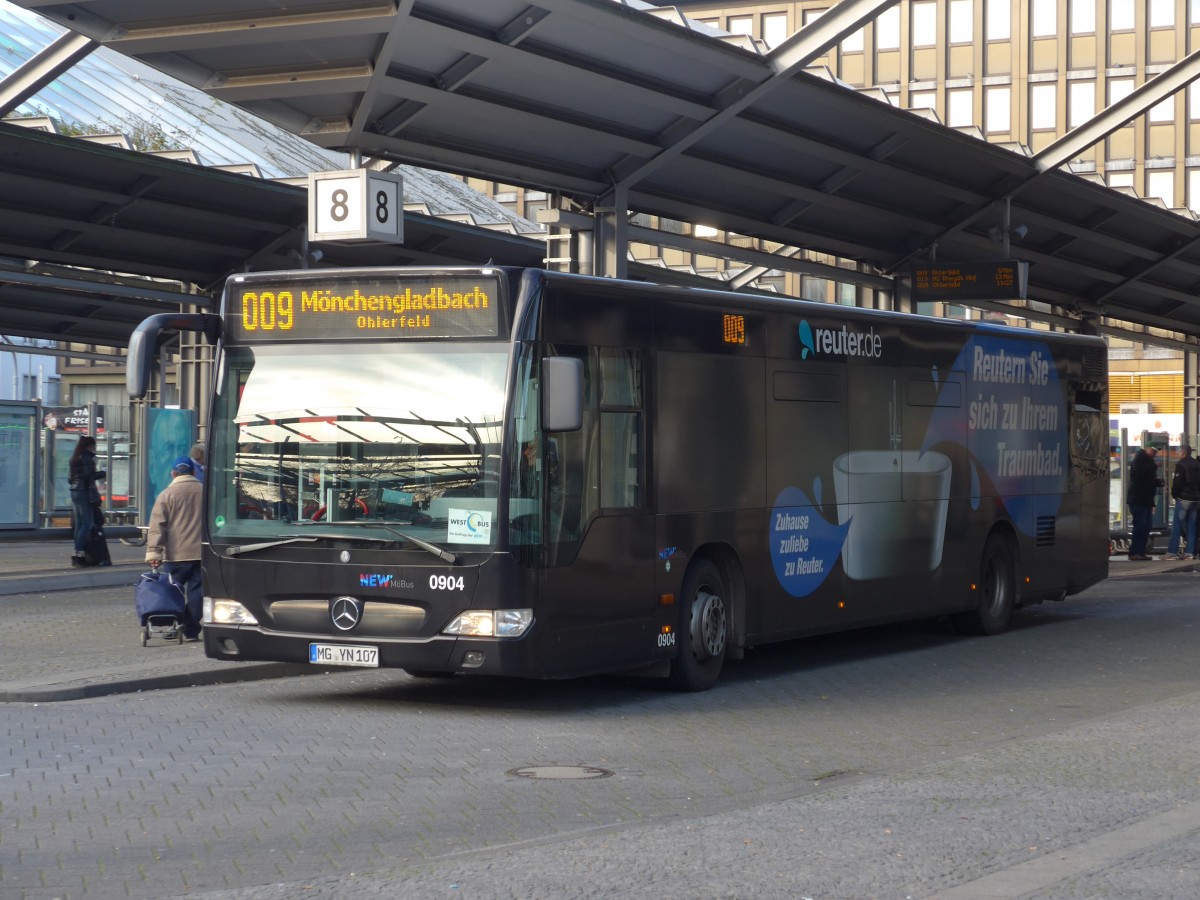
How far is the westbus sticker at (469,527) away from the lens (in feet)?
34.3

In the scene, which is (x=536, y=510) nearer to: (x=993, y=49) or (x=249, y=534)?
(x=249, y=534)

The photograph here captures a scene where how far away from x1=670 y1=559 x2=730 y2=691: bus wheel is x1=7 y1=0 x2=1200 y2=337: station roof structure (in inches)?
215

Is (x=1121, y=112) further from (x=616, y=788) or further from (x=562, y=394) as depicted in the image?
(x=616, y=788)

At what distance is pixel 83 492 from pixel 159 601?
867cm

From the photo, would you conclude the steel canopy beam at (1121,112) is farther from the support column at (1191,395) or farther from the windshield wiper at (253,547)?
the support column at (1191,395)

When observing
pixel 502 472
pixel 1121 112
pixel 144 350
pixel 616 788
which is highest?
pixel 1121 112

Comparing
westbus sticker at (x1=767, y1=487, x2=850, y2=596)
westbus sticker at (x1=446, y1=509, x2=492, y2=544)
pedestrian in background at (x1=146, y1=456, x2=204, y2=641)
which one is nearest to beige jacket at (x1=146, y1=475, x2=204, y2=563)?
pedestrian in background at (x1=146, y1=456, x2=204, y2=641)

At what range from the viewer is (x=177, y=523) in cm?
1396

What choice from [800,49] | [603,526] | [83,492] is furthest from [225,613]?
[83,492]

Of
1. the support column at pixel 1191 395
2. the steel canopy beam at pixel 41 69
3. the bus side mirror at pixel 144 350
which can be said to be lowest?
the bus side mirror at pixel 144 350

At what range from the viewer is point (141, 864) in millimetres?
6695

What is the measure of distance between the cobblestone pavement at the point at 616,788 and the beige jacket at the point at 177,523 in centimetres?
85

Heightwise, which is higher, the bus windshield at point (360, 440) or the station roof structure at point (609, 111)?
the station roof structure at point (609, 111)

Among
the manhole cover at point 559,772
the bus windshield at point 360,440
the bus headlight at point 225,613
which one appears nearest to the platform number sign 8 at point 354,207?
the bus windshield at point 360,440
